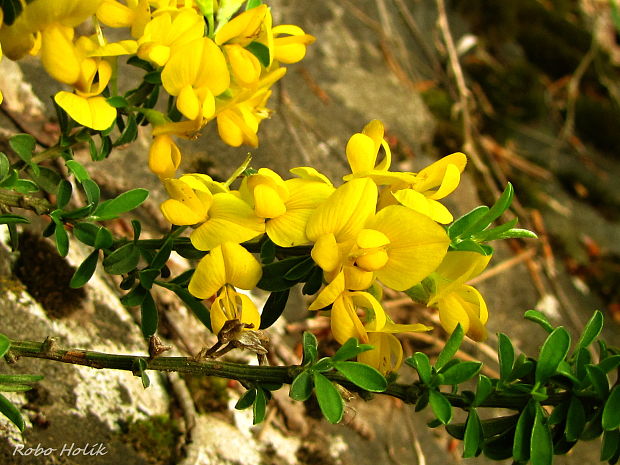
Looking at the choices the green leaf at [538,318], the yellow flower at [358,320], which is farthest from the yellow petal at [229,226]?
the green leaf at [538,318]

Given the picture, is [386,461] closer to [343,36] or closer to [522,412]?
[522,412]

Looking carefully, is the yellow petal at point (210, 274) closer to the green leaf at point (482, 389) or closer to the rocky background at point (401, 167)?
the green leaf at point (482, 389)

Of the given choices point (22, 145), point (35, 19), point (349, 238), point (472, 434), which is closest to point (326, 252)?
point (349, 238)

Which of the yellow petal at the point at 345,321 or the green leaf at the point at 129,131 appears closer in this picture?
the yellow petal at the point at 345,321

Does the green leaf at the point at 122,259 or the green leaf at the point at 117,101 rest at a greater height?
the green leaf at the point at 117,101

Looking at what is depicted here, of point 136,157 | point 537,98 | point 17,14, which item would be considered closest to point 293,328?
point 136,157

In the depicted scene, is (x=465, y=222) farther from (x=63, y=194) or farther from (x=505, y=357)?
(x=63, y=194)
